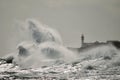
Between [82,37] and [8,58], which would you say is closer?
[8,58]

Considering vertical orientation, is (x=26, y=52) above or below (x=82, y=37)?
below

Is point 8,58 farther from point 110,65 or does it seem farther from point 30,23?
point 110,65

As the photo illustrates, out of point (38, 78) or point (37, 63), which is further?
point (37, 63)

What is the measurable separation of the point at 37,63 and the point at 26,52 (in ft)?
12.3

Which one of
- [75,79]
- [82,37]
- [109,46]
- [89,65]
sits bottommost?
[75,79]

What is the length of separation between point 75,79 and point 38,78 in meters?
5.34

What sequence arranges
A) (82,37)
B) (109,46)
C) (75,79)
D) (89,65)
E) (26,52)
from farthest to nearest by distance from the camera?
(82,37) < (109,46) < (26,52) < (89,65) < (75,79)

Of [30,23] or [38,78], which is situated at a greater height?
[30,23]

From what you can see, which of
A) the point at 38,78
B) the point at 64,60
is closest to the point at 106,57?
the point at 64,60

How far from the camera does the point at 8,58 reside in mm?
85625

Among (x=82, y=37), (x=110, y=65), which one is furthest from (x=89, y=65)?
(x=82, y=37)

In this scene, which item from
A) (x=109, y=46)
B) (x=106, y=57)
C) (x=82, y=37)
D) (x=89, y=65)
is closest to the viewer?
(x=89, y=65)

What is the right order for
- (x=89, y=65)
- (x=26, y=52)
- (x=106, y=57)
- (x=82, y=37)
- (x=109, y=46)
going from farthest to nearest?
(x=82, y=37)
(x=109, y=46)
(x=106, y=57)
(x=26, y=52)
(x=89, y=65)

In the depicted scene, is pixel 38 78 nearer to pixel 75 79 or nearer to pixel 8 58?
pixel 75 79
